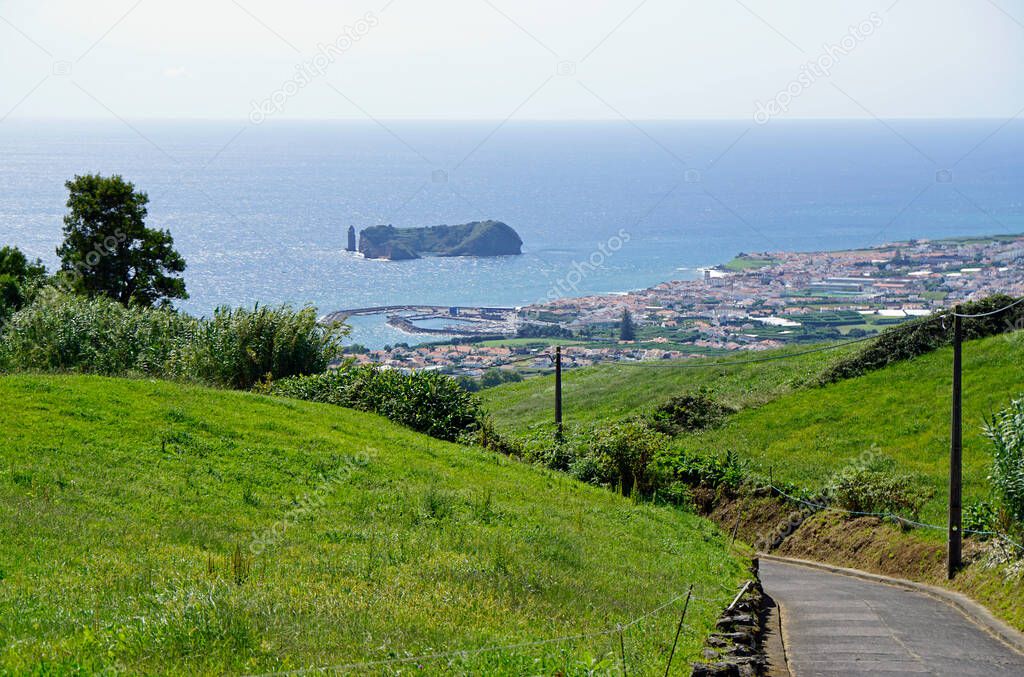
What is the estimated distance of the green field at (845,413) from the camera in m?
24.8

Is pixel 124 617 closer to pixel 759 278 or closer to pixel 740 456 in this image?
pixel 740 456

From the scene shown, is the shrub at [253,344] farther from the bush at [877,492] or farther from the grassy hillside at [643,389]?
the bush at [877,492]

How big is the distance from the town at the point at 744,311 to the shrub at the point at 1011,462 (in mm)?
32563

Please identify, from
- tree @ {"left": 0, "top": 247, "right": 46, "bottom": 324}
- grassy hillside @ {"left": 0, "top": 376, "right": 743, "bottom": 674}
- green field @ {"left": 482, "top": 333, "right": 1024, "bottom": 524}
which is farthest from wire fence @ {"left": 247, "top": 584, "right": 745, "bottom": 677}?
tree @ {"left": 0, "top": 247, "right": 46, "bottom": 324}

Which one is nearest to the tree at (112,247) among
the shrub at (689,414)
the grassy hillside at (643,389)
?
the grassy hillside at (643,389)

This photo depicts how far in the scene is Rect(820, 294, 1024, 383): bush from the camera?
3130 cm

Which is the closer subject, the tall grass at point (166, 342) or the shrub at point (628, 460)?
the shrub at point (628, 460)

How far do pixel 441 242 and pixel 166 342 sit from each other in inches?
3874

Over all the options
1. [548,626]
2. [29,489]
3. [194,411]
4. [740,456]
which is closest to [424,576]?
[548,626]

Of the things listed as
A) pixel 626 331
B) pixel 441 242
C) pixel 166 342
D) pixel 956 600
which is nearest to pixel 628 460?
pixel 956 600

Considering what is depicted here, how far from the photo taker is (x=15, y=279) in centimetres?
3859

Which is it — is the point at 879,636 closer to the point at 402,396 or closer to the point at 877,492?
the point at 877,492

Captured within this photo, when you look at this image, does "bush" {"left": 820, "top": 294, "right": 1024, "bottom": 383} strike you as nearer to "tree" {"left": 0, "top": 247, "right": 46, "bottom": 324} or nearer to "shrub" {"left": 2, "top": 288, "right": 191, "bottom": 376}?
"shrub" {"left": 2, "top": 288, "right": 191, "bottom": 376}

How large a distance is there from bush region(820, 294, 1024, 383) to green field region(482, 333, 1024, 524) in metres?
0.50
